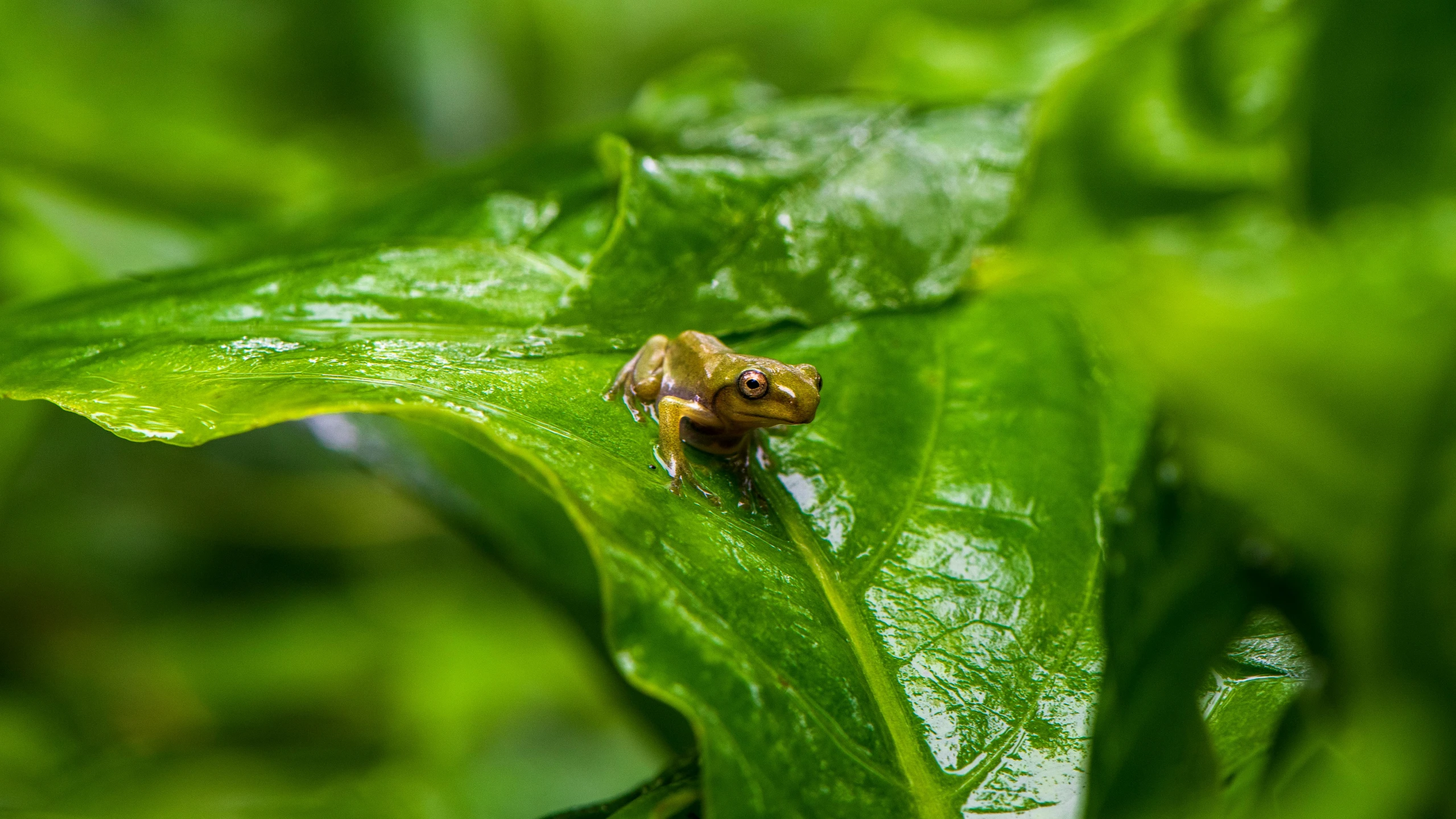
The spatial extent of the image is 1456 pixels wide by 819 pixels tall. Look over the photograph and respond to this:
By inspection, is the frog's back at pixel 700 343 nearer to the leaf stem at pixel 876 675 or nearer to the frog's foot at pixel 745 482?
the frog's foot at pixel 745 482

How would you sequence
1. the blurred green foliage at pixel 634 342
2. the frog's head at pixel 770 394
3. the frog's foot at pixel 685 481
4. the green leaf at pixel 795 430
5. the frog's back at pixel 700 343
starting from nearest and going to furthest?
the blurred green foliage at pixel 634 342
the green leaf at pixel 795 430
the frog's foot at pixel 685 481
the frog's head at pixel 770 394
the frog's back at pixel 700 343

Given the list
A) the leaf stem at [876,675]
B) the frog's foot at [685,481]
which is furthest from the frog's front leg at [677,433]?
the leaf stem at [876,675]

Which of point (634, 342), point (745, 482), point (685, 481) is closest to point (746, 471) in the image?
point (745, 482)

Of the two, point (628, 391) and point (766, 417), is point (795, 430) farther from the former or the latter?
point (628, 391)

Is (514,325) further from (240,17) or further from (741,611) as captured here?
(240,17)

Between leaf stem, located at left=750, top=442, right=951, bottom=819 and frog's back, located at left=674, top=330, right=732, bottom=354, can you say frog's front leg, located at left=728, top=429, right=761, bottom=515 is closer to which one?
leaf stem, located at left=750, top=442, right=951, bottom=819

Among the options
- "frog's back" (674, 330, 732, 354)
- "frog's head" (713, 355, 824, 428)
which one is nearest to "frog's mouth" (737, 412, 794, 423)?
"frog's head" (713, 355, 824, 428)
